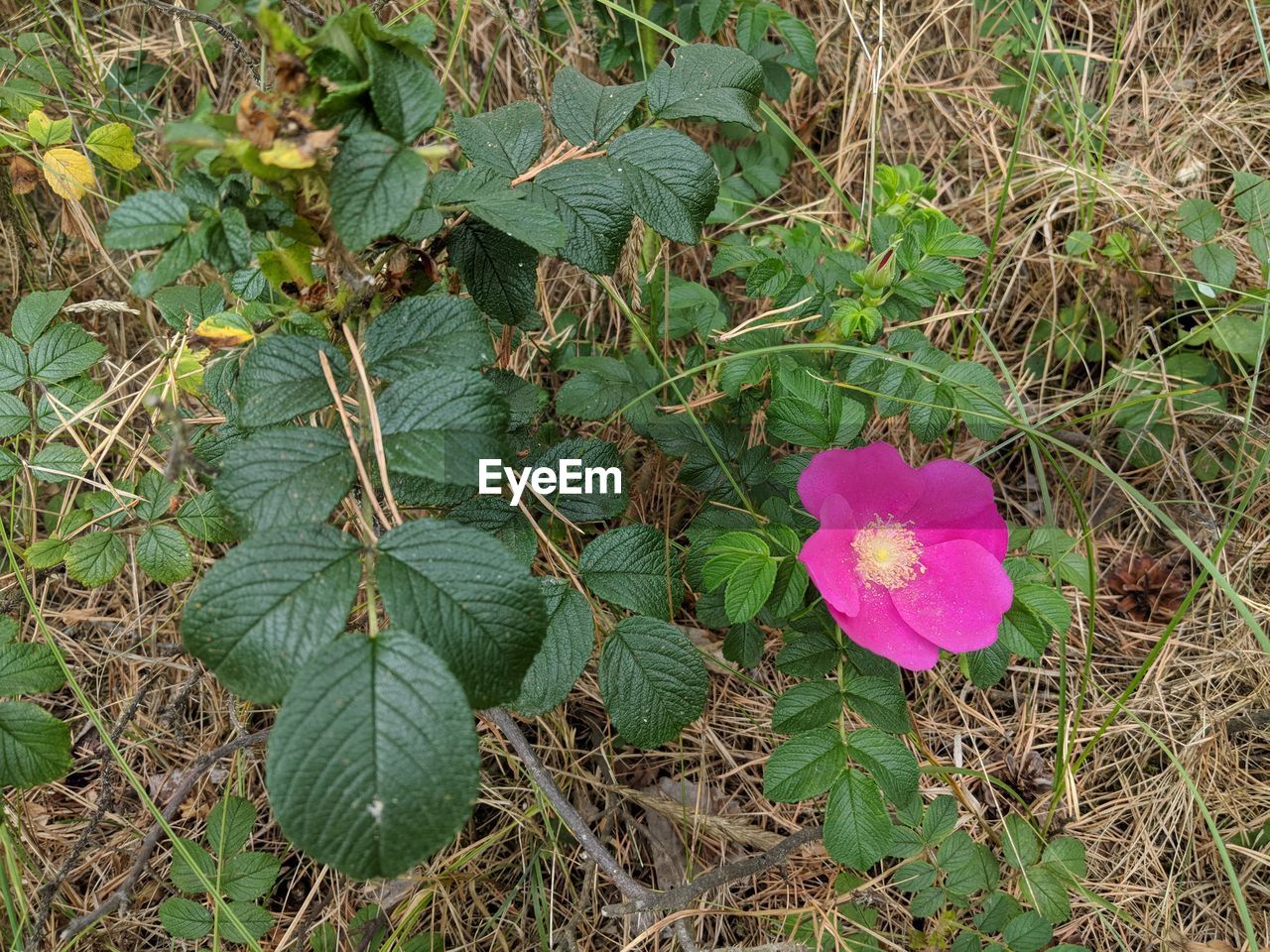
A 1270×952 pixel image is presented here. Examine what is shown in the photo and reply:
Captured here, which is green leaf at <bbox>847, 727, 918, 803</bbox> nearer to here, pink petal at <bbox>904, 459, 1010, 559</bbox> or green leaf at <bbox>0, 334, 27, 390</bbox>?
pink petal at <bbox>904, 459, 1010, 559</bbox>

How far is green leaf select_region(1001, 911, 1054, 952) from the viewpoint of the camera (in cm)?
133

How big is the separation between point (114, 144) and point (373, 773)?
4.28 feet

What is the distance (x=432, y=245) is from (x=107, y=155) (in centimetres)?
77

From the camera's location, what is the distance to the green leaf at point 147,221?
0.89 metres

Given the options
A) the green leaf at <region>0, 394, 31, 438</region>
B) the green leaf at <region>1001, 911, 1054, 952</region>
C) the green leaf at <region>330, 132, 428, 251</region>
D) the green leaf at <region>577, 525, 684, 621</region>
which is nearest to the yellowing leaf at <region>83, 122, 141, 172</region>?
the green leaf at <region>0, 394, 31, 438</region>

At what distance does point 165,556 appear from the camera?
137 cm

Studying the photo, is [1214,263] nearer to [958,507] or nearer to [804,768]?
[958,507]

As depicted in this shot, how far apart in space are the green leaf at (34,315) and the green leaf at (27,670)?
0.48 metres

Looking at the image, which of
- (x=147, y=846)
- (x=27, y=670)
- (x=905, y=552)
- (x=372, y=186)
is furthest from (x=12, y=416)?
(x=905, y=552)

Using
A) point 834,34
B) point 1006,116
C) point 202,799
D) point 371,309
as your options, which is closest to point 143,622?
point 202,799

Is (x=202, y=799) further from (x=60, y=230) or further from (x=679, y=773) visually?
(x=60, y=230)

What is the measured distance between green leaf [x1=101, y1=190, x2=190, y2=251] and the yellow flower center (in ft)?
2.83

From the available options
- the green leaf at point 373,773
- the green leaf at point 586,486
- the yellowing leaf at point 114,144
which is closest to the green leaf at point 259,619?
the green leaf at point 373,773

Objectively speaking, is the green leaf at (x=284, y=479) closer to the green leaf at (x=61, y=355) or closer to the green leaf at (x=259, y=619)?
the green leaf at (x=259, y=619)
